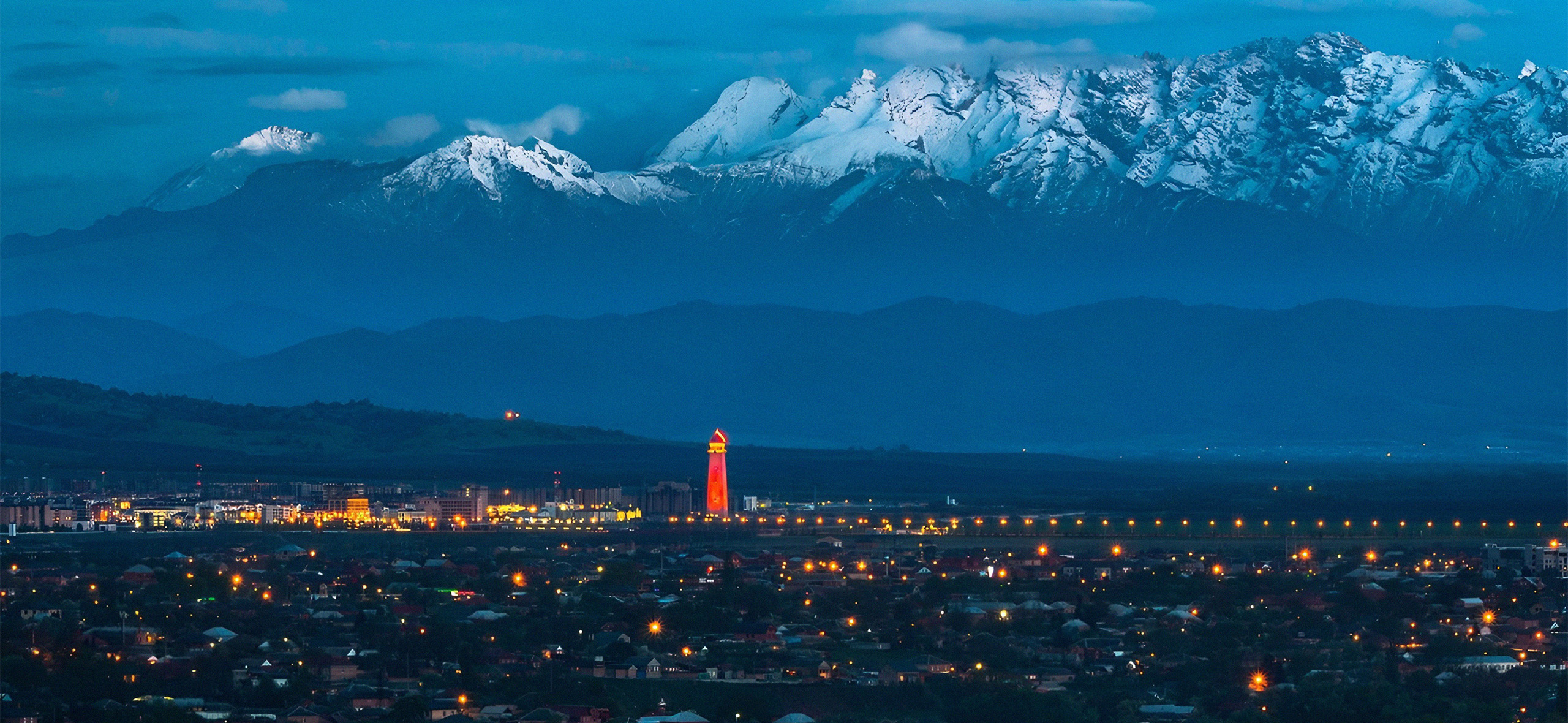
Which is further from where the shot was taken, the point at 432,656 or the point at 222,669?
the point at 432,656

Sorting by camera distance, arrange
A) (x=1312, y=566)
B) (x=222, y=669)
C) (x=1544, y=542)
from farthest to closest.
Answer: (x=1544, y=542)
(x=1312, y=566)
(x=222, y=669)

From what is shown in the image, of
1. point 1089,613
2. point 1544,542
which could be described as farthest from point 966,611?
point 1544,542

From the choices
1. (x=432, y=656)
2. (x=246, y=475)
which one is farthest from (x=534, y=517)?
(x=432, y=656)

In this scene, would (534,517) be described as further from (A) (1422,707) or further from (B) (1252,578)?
(A) (1422,707)

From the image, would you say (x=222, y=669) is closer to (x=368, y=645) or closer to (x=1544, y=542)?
(x=368, y=645)

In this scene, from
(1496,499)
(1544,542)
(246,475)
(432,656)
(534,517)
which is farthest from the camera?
(246,475)

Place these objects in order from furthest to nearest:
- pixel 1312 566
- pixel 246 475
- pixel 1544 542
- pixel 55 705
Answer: pixel 246 475 < pixel 1544 542 < pixel 1312 566 < pixel 55 705
